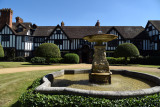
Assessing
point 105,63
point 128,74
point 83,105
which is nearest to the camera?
point 83,105

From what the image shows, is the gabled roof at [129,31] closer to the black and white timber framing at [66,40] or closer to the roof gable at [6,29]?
the black and white timber framing at [66,40]

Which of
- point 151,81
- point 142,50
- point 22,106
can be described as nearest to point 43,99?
point 22,106

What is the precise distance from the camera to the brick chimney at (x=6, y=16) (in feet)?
86.1

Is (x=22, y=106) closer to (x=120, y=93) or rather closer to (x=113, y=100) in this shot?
(x=113, y=100)

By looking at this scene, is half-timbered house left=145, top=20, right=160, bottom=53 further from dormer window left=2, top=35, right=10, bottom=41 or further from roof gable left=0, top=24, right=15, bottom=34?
dormer window left=2, top=35, right=10, bottom=41

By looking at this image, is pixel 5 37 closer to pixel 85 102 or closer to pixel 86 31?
pixel 86 31

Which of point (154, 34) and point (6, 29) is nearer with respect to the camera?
point (154, 34)

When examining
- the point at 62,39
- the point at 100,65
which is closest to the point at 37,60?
the point at 62,39

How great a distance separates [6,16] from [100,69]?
2900 centimetres

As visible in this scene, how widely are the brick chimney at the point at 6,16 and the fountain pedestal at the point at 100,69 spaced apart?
27201 millimetres

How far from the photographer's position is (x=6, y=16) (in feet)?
86.9

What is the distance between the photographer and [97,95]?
3.46 meters

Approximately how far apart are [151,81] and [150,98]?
3565 mm

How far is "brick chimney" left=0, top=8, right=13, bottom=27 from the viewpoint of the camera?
86.1 ft
